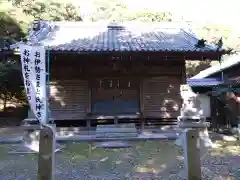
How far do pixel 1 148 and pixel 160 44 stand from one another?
7.28m

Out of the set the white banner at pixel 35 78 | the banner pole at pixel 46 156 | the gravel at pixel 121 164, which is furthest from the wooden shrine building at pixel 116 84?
the banner pole at pixel 46 156

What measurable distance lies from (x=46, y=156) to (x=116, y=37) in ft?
32.8

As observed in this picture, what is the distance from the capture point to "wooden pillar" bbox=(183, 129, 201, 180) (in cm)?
490

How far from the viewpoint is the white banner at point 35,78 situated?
25.9ft

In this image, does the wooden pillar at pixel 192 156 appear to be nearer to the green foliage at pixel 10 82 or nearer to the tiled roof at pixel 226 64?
the tiled roof at pixel 226 64

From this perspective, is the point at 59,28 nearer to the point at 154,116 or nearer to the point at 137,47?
the point at 137,47

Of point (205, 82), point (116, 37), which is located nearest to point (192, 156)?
point (116, 37)

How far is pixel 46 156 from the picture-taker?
4773 millimetres

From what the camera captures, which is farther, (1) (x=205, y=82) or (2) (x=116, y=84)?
(1) (x=205, y=82)

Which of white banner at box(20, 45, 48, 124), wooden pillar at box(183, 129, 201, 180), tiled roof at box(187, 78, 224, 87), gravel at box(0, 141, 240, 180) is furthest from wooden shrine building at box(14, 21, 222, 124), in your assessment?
wooden pillar at box(183, 129, 201, 180)

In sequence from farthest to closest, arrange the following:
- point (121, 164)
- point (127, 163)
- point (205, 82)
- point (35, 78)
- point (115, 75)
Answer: point (205, 82), point (115, 75), point (35, 78), point (127, 163), point (121, 164)

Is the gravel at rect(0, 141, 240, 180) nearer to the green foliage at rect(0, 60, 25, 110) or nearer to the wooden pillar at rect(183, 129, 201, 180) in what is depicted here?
the wooden pillar at rect(183, 129, 201, 180)

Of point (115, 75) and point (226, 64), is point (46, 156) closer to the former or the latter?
point (115, 75)

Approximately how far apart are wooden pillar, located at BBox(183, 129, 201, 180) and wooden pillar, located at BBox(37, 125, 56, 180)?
2.16m
